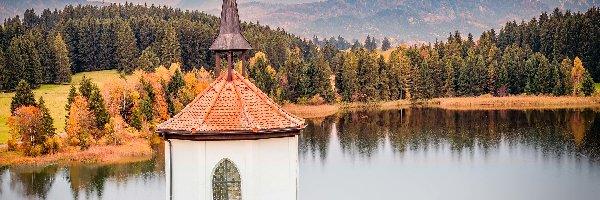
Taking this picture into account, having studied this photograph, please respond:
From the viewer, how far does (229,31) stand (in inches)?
583

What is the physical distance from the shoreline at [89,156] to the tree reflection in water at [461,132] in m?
11.7

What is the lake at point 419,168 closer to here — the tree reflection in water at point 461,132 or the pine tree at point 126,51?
the tree reflection in water at point 461,132

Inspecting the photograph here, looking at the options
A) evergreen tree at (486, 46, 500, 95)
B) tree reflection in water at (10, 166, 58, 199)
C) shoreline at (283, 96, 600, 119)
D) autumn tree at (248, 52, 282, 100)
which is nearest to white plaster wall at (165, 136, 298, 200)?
tree reflection in water at (10, 166, 58, 199)

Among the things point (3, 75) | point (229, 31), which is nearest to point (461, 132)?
point (3, 75)

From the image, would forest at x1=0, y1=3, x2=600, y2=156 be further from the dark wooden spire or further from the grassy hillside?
the dark wooden spire

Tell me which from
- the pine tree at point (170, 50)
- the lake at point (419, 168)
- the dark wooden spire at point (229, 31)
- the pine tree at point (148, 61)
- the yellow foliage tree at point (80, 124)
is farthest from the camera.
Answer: the pine tree at point (170, 50)

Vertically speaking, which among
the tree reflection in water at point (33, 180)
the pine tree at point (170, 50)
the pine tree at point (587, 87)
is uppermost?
the pine tree at point (170, 50)

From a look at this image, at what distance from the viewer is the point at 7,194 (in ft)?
151

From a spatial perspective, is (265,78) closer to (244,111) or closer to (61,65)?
(61,65)

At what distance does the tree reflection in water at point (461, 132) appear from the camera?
61125 mm

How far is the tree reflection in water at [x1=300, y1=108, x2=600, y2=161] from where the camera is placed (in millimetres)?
61125

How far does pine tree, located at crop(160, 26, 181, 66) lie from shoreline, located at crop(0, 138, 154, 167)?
48.1 m

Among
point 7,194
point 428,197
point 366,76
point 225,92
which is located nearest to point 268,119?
point 225,92

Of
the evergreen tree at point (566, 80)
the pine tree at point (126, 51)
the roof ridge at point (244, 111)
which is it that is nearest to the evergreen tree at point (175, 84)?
the pine tree at point (126, 51)
